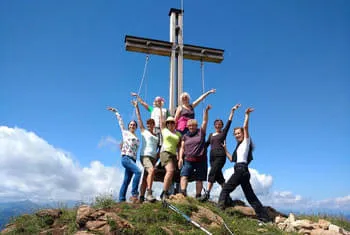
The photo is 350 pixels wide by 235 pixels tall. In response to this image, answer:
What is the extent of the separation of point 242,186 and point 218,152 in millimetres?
1090

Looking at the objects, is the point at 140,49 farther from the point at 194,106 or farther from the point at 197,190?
the point at 197,190

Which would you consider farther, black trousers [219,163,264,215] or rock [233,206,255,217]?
rock [233,206,255,217]

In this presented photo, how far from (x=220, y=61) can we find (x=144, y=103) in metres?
3.76

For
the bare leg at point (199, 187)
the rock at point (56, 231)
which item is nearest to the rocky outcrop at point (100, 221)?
the rock at point (56, 231)

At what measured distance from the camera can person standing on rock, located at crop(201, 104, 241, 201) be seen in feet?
26.9

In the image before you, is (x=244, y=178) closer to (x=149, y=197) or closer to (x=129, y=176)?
(x=149, y=197)

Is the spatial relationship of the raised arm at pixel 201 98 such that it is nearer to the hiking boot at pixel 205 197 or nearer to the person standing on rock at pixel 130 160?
the person standing on rock at pixel 130 160

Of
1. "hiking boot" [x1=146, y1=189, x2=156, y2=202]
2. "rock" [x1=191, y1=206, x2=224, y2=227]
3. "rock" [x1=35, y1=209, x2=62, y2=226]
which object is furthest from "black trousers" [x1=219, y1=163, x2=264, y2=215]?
"rock" [x1=35, y1=209, x2=62, y2=226]

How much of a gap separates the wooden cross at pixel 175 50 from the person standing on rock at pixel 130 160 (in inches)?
97.0

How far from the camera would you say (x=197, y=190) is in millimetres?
8070

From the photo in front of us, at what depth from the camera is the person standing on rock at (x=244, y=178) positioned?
7.61m

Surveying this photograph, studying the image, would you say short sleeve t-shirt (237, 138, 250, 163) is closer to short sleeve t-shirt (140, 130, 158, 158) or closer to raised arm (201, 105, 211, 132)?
raised arm (201, 105, 211, 132)

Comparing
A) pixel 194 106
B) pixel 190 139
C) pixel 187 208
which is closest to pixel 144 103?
pixel 194 106

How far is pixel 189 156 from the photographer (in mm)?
8008
